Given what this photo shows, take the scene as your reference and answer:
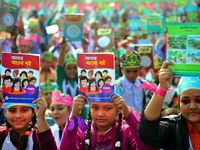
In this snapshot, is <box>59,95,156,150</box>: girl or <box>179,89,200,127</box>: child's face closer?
<box>179,89,200,127</box>: child's face

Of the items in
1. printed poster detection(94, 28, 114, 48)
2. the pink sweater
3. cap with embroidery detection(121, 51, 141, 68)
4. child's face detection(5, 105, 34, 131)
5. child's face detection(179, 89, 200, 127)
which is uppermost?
printed poster detection(94, 28, 114, 48)

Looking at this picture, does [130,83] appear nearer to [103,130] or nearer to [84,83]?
[103,130]

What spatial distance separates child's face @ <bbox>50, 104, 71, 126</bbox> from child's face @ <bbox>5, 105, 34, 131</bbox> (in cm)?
113

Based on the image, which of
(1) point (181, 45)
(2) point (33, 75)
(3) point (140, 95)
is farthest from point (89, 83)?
(3) point (140, 95)

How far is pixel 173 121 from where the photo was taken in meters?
2.53

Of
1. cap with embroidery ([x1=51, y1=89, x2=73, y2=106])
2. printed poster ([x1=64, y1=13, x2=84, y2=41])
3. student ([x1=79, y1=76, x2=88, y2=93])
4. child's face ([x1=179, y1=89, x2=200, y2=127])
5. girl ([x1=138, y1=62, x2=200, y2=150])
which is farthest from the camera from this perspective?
printed poster ([x1=64, y1=13, x2=84, y2=41])

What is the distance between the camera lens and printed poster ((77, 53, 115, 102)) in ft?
8.49

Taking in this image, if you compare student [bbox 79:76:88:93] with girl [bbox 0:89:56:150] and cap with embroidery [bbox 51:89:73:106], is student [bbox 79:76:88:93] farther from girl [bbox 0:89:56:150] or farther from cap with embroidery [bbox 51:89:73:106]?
cap with embroidery [bbox 51:89:73:106]

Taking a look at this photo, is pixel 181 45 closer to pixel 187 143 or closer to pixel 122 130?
pixel 187 143

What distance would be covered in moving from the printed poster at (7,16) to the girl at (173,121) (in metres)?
3.19

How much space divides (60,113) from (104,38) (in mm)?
2276

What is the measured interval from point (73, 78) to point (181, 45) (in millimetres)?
3284

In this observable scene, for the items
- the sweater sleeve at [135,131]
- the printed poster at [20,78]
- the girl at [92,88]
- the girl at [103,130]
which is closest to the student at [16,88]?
the printed poster at [20,78]

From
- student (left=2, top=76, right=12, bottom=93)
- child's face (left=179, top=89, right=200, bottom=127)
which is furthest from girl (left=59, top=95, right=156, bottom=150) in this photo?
student (left=2, top=76, right=12, bottom=93)
